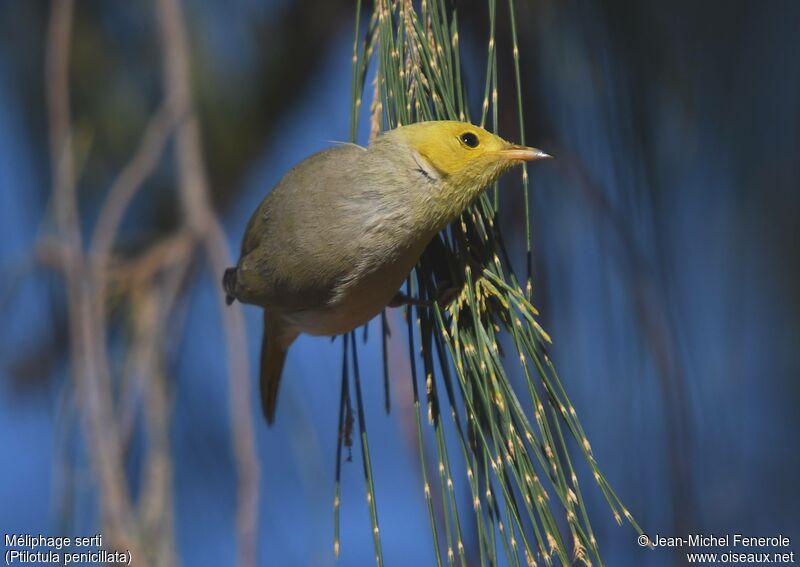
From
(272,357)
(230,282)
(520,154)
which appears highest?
(520,154)

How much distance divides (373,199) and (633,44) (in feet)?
1.57

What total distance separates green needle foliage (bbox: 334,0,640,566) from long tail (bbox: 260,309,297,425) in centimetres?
35

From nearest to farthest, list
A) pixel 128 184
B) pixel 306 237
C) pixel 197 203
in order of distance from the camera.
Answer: pixel 306 237 → pixel 128 184 → pixel 197 203

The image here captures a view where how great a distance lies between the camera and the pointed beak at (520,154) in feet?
3.77

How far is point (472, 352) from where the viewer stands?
1.08m

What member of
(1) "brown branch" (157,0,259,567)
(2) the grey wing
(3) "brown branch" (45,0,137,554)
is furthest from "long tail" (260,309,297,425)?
(3) "brown branch" (45,0,137,554)

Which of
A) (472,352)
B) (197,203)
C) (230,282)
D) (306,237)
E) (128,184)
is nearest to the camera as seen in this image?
(472,352)

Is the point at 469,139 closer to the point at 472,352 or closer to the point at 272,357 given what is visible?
the point at 472,352

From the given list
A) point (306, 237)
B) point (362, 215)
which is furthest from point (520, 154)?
point (306, 237)

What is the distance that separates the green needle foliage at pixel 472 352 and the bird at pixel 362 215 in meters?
0.04

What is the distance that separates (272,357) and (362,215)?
60cm

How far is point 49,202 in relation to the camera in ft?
6.86

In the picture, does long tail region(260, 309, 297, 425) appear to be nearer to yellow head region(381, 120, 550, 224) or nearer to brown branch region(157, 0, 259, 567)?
brown branch region(157, 0, 259, 567)

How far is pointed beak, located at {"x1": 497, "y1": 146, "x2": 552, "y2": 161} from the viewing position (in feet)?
3.77
